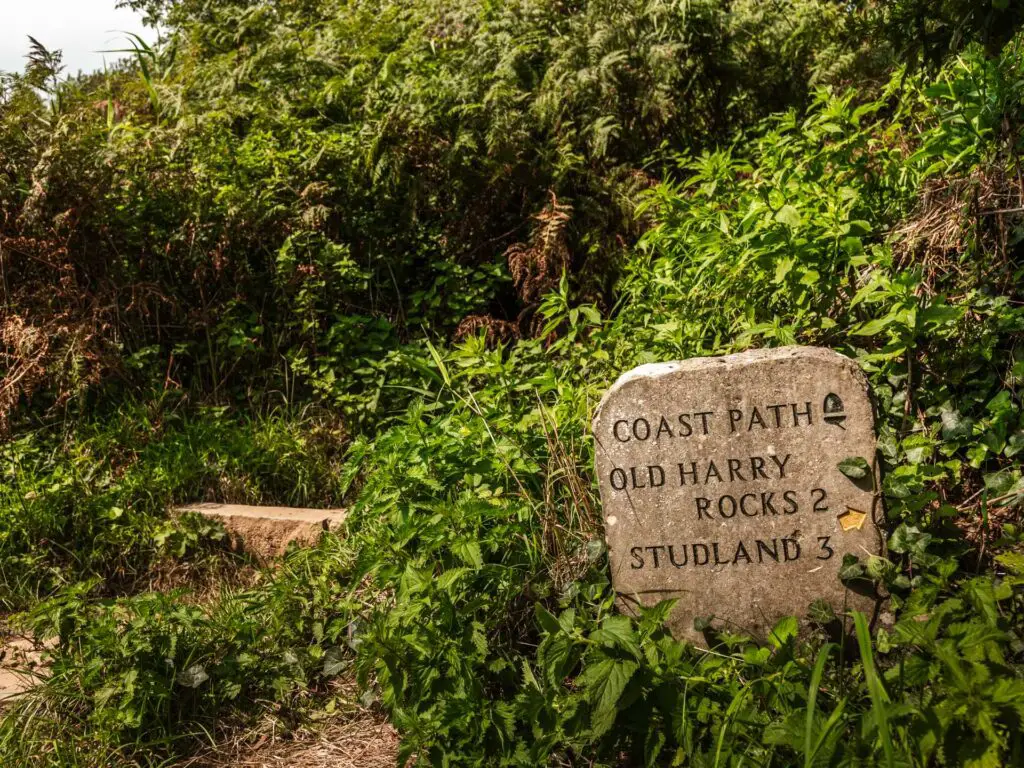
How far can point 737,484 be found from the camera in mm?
2719

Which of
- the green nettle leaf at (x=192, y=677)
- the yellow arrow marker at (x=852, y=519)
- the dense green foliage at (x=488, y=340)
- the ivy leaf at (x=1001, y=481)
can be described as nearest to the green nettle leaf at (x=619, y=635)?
the dense green foliage at (x=488, y=340)

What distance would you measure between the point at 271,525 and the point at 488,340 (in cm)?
163

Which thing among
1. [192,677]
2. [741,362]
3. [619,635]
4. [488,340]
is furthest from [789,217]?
[192,677]

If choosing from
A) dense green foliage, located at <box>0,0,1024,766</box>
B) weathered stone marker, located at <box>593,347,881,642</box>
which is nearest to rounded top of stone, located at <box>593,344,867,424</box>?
weathered stone marker, located at <box>593,347,881,642</box>

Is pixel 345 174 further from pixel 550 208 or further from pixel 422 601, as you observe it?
pixel 422 601

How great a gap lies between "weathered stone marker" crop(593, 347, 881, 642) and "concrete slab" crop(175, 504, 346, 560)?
1.60 meters

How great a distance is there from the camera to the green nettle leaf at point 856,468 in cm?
260

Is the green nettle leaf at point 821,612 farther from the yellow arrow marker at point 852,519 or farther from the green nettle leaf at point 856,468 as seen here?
the green nettle leaf at point 856,468

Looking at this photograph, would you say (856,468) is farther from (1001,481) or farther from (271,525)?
(271,525)

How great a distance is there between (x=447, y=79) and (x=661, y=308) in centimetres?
216

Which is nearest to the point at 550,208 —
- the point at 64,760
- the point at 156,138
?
the point at 156,138

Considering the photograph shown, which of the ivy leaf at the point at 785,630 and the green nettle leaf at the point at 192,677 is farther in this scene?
the green nettle leaf at the point at 192,677

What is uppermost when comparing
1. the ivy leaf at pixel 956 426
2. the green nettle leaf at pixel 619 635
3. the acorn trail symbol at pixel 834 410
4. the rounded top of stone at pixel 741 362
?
the rounded top of stone at pixel 741 362

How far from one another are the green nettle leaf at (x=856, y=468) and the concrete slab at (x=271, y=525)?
84.9 inches
